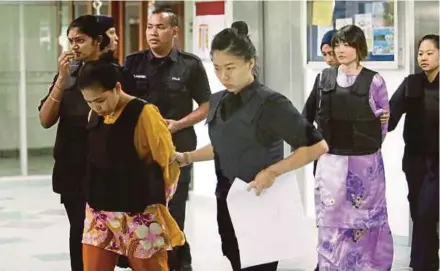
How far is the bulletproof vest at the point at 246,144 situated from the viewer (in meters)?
3.20

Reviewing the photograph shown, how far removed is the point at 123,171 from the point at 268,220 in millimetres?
603

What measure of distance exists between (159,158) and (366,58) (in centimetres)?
121

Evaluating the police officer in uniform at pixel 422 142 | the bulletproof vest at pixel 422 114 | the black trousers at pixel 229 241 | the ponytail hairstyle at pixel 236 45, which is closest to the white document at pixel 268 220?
the black trousers at pixel 229 241

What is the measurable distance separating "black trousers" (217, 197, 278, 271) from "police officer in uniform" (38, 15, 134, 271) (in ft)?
2.32

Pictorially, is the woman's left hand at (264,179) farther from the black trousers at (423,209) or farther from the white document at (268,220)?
the black trousers at (423,209)

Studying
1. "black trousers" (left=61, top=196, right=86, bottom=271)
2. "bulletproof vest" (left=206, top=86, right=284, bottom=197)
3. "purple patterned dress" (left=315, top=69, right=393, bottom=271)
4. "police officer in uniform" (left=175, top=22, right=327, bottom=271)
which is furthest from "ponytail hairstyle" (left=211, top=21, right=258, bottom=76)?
"black trousers" (left=61, top=196, right=86, bottom=271)

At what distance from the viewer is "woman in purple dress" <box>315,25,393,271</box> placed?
3926 mm

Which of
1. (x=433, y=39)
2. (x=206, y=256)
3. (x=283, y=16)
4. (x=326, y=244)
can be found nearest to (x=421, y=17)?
(x=433, y=39)

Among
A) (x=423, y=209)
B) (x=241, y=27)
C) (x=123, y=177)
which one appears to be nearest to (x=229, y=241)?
(x=123, y=177)

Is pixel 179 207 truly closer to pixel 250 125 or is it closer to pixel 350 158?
pixel 350 158

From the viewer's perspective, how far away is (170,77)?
3.98 metres

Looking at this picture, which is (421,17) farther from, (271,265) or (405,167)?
(271,265)

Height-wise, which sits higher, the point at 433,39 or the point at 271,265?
the point at 433,39

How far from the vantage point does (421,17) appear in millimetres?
4539
